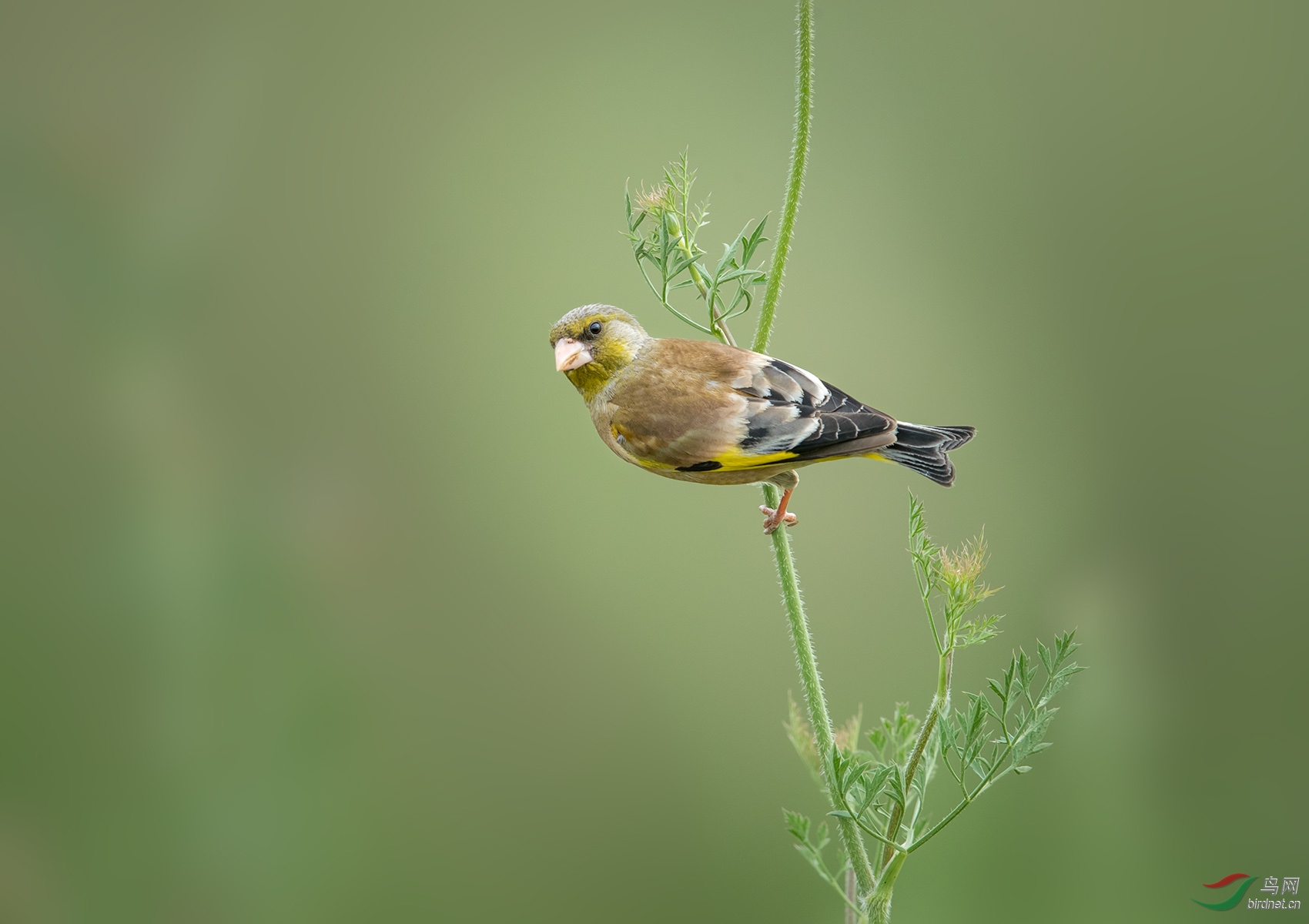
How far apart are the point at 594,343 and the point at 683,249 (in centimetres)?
27

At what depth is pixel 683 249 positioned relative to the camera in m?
1.62

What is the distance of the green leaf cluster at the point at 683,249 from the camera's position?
1.57 m

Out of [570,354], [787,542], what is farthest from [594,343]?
[787,542]

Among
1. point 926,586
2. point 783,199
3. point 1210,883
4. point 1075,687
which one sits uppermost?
point 783,199

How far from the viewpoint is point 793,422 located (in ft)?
5.38

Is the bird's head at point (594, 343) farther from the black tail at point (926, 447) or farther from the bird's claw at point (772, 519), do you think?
the black tail at point (926, 447)

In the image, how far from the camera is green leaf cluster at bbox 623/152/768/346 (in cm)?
157

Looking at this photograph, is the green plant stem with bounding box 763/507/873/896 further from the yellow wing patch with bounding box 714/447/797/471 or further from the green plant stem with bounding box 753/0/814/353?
the green plant stem with bounding box 753/0/814/353

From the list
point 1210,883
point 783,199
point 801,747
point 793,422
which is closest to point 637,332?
point 793,422

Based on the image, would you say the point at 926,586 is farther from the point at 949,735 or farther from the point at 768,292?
the point at 768,292

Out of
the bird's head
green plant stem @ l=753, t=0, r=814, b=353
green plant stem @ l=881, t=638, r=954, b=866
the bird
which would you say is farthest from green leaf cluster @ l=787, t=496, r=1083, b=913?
the bird's head

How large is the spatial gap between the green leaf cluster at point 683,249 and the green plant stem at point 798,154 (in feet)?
0.36

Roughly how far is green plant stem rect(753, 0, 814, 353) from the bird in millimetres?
234

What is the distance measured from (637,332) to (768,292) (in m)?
0.48
